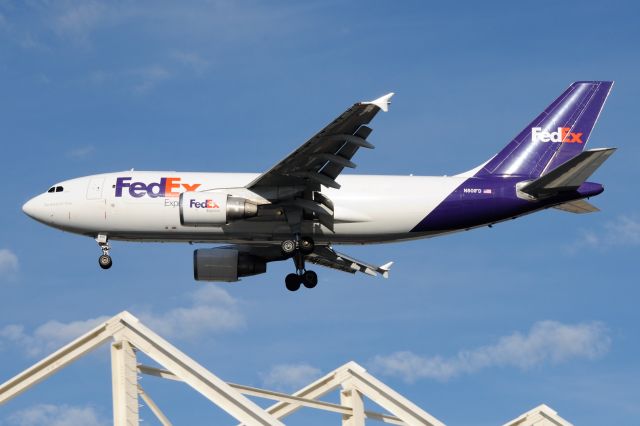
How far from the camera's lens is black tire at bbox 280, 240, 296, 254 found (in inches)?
1820

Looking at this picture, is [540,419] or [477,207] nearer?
[540,419]

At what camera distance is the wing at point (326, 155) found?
41844 mm

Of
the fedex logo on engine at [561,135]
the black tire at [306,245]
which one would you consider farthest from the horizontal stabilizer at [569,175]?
the black tire at [306,245]

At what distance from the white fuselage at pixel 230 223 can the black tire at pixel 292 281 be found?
2032 millimetres

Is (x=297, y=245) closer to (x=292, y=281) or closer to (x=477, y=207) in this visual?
(x=292, y=281)

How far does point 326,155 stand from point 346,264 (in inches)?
393

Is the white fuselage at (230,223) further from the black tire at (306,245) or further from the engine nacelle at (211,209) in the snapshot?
the engine nacelle at (211,209)

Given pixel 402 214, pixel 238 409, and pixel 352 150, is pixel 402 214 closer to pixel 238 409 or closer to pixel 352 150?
pixel 352 150

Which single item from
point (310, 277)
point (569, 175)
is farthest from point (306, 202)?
point (569, 175)

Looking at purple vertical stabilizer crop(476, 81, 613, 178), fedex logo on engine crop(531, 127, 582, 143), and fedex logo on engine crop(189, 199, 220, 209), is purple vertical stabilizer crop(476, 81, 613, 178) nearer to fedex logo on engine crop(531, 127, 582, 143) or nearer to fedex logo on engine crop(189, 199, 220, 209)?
fedex logo on engine crop(531, 127, 582, 143)

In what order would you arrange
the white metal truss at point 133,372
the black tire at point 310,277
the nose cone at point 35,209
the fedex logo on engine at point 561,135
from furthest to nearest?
the fedex logo on engine at point 561,135, the black tire at point 310,277, the nose cone at point 35,209, the white metal truss at point 133,372

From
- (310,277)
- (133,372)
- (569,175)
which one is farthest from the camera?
(310,277)

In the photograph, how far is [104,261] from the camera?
1871 inches

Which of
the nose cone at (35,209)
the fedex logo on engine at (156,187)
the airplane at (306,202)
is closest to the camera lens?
the airplane at (306,202)
